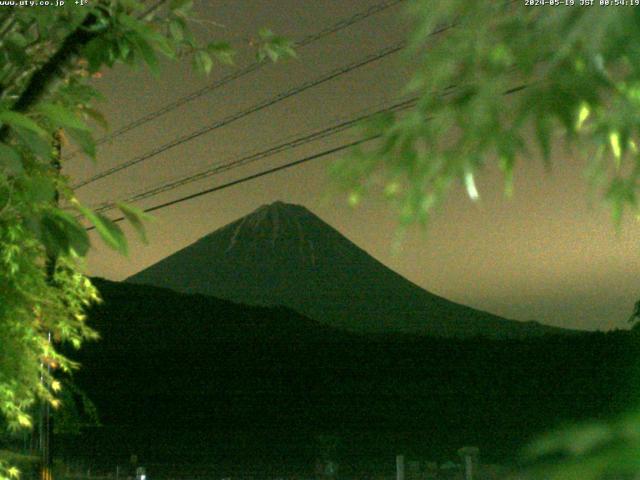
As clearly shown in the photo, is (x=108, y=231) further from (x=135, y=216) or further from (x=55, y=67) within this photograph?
(x=55, y=67)

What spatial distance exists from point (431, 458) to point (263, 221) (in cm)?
7660

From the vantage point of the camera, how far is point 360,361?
1056 inches

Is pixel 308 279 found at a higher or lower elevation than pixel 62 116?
higher

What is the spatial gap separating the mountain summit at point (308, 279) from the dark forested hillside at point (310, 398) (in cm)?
5318

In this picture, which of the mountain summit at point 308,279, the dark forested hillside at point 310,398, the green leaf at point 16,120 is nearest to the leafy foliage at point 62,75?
the green leaf at point 16,120

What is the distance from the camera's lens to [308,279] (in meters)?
88.0

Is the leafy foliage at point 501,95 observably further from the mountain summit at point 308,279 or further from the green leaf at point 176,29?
the mountain summit at point 308,279

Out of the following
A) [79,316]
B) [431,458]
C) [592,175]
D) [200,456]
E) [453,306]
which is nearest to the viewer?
[592,175]

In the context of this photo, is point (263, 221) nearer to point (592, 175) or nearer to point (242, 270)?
point (242, 270)

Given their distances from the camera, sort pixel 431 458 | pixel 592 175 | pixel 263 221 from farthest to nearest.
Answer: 1. pixel 263 221
2. pixel 431 458
3. pixel 592 175

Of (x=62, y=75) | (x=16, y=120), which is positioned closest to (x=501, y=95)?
(x=16, y=120)

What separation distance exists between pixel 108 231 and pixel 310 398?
26.3 m

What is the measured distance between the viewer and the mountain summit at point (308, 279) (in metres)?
85.8

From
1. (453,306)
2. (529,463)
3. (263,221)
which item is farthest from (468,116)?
(263,221)
